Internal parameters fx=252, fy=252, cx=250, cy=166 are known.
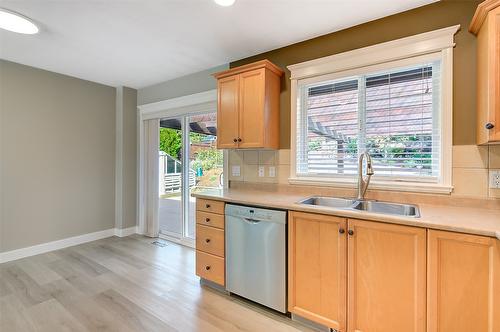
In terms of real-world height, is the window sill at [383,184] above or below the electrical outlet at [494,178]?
below

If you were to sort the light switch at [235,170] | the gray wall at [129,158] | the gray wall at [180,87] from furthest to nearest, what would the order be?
the gray wall at [129,158], the gray wall at [180,87], the light switch at [235,170]

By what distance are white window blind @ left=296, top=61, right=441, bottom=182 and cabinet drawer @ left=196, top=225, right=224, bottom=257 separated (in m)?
1.01

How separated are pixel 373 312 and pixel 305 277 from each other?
474 millimetres

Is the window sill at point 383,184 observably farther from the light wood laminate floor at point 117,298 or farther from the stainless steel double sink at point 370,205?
the light wood laminate floor at point 117,298

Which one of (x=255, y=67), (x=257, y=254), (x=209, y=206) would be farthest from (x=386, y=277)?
(x=255, y=67)

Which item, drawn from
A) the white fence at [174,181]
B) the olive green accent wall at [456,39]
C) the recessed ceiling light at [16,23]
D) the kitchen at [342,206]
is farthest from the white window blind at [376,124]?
the recessed ceiling light at [16,23]

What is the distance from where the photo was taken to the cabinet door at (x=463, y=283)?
129 cm

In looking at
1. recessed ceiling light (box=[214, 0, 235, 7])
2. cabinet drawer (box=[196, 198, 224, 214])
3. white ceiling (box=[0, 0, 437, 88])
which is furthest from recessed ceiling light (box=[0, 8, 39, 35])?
cabinet drawer (box=[196, 198, 224, 214])

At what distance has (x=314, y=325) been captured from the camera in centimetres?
190

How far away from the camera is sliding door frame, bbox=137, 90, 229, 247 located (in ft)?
11.0

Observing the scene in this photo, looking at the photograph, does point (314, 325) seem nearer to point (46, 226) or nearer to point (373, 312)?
point (373, 312)

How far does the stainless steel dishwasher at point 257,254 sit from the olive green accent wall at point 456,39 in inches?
59.3

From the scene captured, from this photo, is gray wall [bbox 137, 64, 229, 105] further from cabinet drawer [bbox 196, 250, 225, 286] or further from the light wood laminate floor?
the light wood laminate floor

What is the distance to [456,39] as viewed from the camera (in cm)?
187
